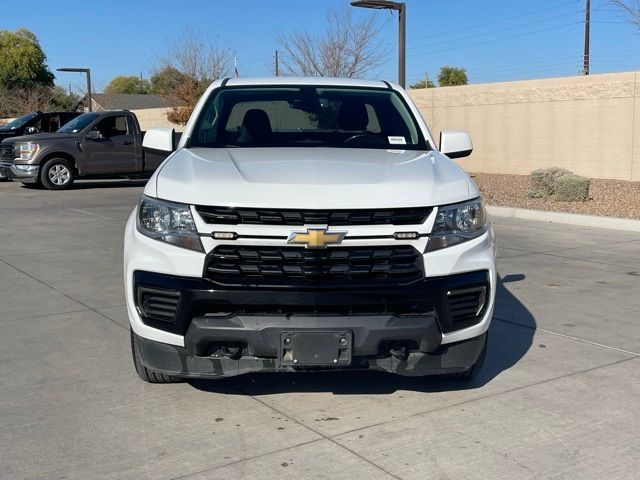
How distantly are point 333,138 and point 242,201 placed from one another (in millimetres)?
1607

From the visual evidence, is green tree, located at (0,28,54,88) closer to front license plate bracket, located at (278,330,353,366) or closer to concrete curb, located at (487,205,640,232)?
concrete curb, located at (487,205,640,232)

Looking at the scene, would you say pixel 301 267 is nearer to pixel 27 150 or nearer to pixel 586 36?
pixel 27 150

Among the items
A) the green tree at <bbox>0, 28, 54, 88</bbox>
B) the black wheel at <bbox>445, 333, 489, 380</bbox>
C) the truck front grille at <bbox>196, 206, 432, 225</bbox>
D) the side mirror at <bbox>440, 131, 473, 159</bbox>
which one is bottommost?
the black wheel at <bbox>445, 333, 489, 380</bbox>

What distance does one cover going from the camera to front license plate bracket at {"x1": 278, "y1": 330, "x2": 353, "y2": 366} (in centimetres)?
365

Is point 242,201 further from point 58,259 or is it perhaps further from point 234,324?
point 58,259

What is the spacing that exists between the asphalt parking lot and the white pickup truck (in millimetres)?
358

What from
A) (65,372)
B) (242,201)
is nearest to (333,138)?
(242,201)

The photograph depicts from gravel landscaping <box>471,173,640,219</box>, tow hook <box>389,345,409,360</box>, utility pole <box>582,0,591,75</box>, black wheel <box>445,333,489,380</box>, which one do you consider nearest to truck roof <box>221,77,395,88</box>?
black wheel <box>445,333,489,380</box>

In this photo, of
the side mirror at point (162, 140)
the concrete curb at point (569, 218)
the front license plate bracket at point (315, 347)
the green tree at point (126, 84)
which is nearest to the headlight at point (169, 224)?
the front license plate bracket at point (315, 347)

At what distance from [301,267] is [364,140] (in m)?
1.68

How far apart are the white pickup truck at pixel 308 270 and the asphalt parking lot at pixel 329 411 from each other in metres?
0.36

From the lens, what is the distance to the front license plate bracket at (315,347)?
3.65 m

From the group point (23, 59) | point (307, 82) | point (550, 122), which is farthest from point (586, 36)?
point (23, 59)

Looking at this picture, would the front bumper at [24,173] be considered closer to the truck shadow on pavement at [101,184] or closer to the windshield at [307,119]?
the truck shadow on pavement at [101,184]
